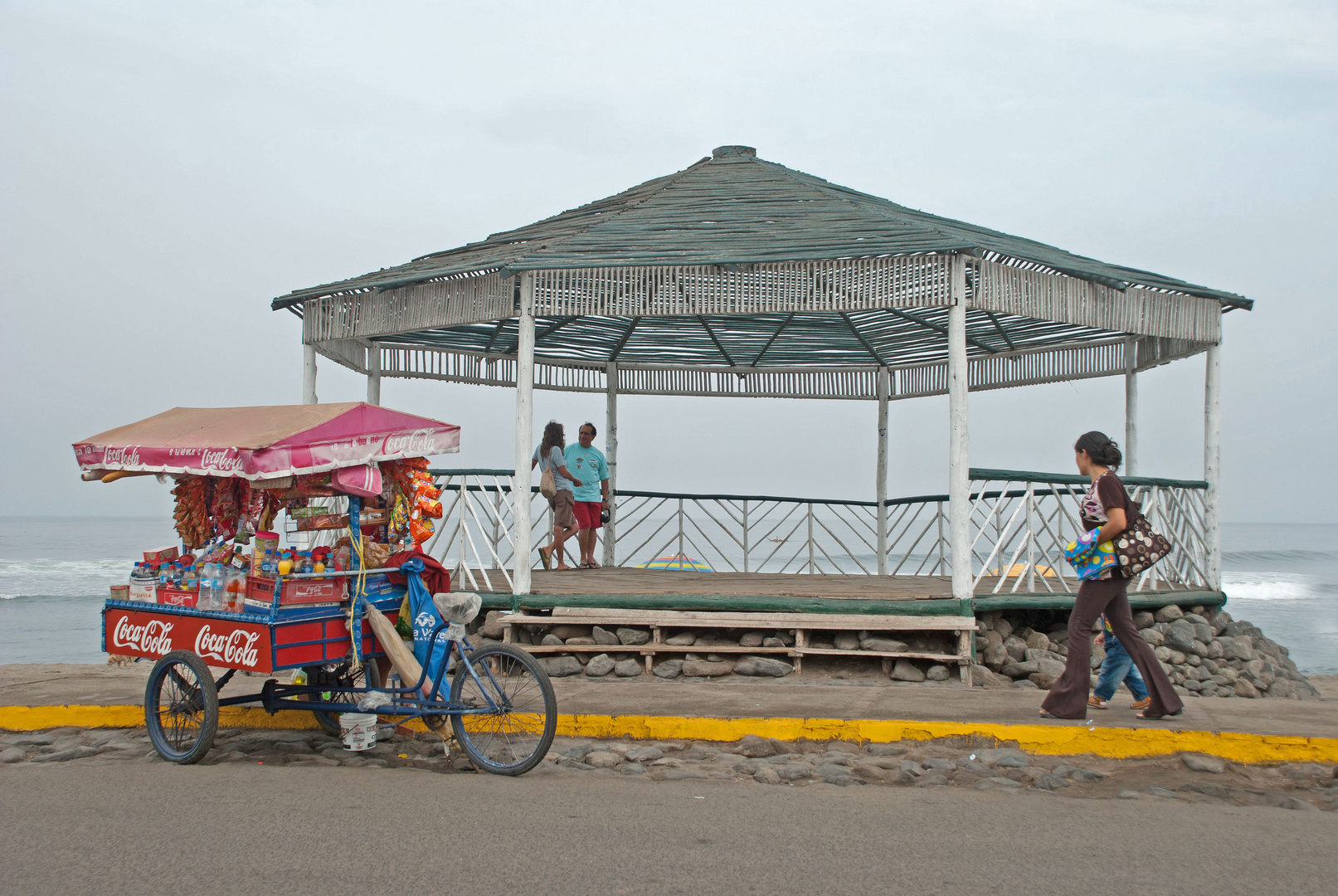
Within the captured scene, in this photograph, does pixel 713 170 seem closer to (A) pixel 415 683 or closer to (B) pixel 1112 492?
(B) pixel 1112 492

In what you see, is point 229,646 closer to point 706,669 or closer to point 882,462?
point 706,669

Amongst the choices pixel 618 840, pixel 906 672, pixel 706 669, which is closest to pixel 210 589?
pixel 618 840

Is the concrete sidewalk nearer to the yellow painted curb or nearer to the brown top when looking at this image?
the yellow painted curb

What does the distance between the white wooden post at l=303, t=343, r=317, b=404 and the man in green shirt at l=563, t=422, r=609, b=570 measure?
2789 mm

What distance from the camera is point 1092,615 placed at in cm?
560

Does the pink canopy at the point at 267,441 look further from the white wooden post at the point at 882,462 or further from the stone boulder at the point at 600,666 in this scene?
the white wooden post at the point at 882,462

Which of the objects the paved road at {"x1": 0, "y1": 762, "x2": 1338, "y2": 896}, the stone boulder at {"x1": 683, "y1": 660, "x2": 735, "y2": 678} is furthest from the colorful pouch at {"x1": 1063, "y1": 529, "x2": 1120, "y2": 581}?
the stone boulder at {"x1": 683, "y1": 660, "x2": 735, "y2": 678}

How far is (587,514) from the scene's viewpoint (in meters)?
11.1

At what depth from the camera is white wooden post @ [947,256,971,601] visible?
7719 millimetres

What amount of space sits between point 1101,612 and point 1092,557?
36cm

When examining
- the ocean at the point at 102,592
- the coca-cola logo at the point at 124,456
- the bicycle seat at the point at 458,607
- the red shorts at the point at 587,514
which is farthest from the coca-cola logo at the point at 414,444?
the ocean at the point at 102,592

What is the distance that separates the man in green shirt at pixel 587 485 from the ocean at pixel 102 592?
1105 cm

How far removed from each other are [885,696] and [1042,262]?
3.91 metres

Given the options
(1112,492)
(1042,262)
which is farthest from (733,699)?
(1042,262)
